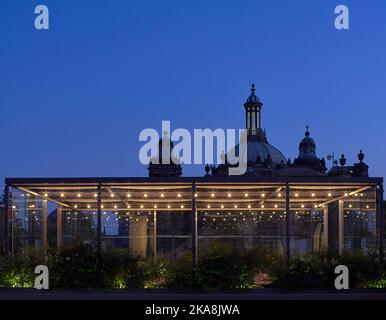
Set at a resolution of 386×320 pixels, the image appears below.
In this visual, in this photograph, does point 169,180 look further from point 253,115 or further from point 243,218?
point 253,115

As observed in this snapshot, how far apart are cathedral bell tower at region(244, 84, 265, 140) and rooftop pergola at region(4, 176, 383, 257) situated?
104763 mm

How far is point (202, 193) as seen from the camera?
20.9 meters

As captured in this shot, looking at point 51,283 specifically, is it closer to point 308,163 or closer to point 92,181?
point 92,181

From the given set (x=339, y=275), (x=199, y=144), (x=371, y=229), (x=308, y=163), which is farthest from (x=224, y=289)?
(x=308, y=163)

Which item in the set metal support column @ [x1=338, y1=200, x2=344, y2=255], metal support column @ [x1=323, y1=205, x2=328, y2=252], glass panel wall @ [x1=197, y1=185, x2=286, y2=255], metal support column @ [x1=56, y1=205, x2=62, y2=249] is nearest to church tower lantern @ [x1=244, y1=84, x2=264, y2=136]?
metal support column @ [x1=323, y1=205, x2=328, y2=252]

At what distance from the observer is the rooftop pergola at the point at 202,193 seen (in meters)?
19.8

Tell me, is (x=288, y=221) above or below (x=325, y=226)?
above

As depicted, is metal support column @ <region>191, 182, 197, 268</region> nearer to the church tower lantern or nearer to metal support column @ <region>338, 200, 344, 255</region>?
metal support column @ <region>338, 200, 344, 255</region>

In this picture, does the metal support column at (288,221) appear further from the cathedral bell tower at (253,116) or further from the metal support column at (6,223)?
the cathedral bell tower at (253,116)

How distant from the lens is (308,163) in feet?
409

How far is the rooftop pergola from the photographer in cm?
1981

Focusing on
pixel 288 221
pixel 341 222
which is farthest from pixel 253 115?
pixel 288 221

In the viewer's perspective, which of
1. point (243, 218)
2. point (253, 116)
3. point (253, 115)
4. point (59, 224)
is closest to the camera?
point (243, 218)

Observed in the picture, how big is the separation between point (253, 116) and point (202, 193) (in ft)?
363
